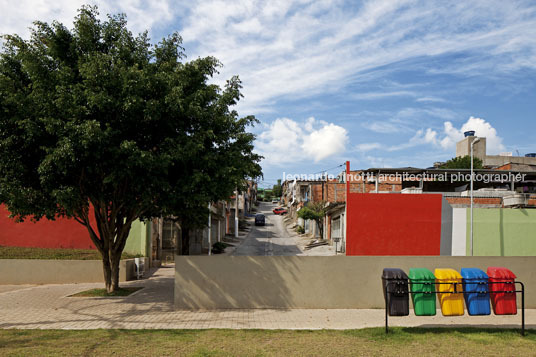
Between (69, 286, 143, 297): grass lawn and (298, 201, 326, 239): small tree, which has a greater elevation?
(298, 201, 326, 239): small tree

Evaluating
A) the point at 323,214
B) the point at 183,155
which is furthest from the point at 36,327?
the point at 323,214

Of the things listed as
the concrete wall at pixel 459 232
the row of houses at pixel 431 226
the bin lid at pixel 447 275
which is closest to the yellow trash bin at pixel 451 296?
the bin lid at pixel 447 275

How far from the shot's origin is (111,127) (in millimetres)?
11961

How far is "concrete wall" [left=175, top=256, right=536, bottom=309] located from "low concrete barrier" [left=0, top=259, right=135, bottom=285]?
7.67 metres

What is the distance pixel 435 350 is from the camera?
8320 mm

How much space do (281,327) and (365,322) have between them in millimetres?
2306

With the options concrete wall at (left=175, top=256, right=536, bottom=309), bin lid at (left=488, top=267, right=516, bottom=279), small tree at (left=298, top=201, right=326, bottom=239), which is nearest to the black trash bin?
bin lid at (left=488, top=267, right=516, bottom=279)

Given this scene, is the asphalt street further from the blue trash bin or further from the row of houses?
the blue trash bin

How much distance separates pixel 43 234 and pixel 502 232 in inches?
1051

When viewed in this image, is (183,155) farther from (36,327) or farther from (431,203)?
(431,203)

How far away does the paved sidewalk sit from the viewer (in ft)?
34.9

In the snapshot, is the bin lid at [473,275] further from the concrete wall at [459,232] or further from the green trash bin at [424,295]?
the concrete wall at [459,232]

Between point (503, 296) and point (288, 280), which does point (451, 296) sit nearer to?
point (503, 296)

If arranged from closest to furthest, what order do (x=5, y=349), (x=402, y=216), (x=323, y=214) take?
1. (x=5, y=349)
2. (x=402, y=216)
3. (x=323, y=214)
